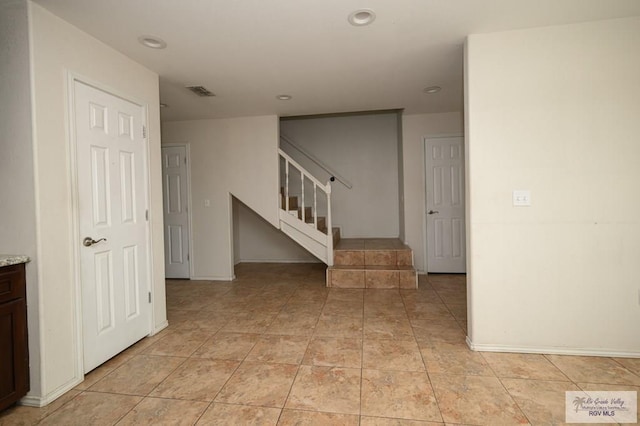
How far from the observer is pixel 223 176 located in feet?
15.0

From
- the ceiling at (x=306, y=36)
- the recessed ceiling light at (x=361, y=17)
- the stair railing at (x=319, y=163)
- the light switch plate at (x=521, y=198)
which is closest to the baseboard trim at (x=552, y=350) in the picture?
the light switch plate at (x=521, y=198)

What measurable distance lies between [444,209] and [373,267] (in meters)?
1.51

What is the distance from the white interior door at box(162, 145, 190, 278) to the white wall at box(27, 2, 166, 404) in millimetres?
2552

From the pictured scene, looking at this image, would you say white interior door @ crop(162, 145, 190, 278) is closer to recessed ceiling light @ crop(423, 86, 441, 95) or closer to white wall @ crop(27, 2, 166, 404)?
white wall @ crop(27, 2, 166, 404)

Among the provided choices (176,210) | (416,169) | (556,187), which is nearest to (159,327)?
(176,210)

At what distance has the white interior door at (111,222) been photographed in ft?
6.95

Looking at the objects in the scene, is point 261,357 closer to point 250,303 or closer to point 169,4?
point 250,303

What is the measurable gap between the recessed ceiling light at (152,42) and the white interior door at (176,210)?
7.97 feet

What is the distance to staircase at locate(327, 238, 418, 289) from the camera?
4059 millimetres

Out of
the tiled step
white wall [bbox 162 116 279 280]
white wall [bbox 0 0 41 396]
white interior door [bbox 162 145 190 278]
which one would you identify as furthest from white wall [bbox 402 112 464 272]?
white wall [bbox 0 0 41 396]

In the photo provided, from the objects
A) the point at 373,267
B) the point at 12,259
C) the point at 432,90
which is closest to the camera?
the point at 12,259

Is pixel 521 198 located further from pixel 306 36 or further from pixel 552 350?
pixel 306 36

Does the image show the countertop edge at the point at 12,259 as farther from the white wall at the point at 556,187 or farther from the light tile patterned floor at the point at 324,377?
the white wall at the point at 556,187

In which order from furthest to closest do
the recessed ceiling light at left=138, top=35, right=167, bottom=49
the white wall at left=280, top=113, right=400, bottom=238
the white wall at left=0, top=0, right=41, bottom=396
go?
the white wall at left=280, top=113, right=400, bottom=238 → the recessed ceiling light at left=138, top=35, right=167, bottom=49 → the white wall at left=0, top=0, right=41, bottom=396
